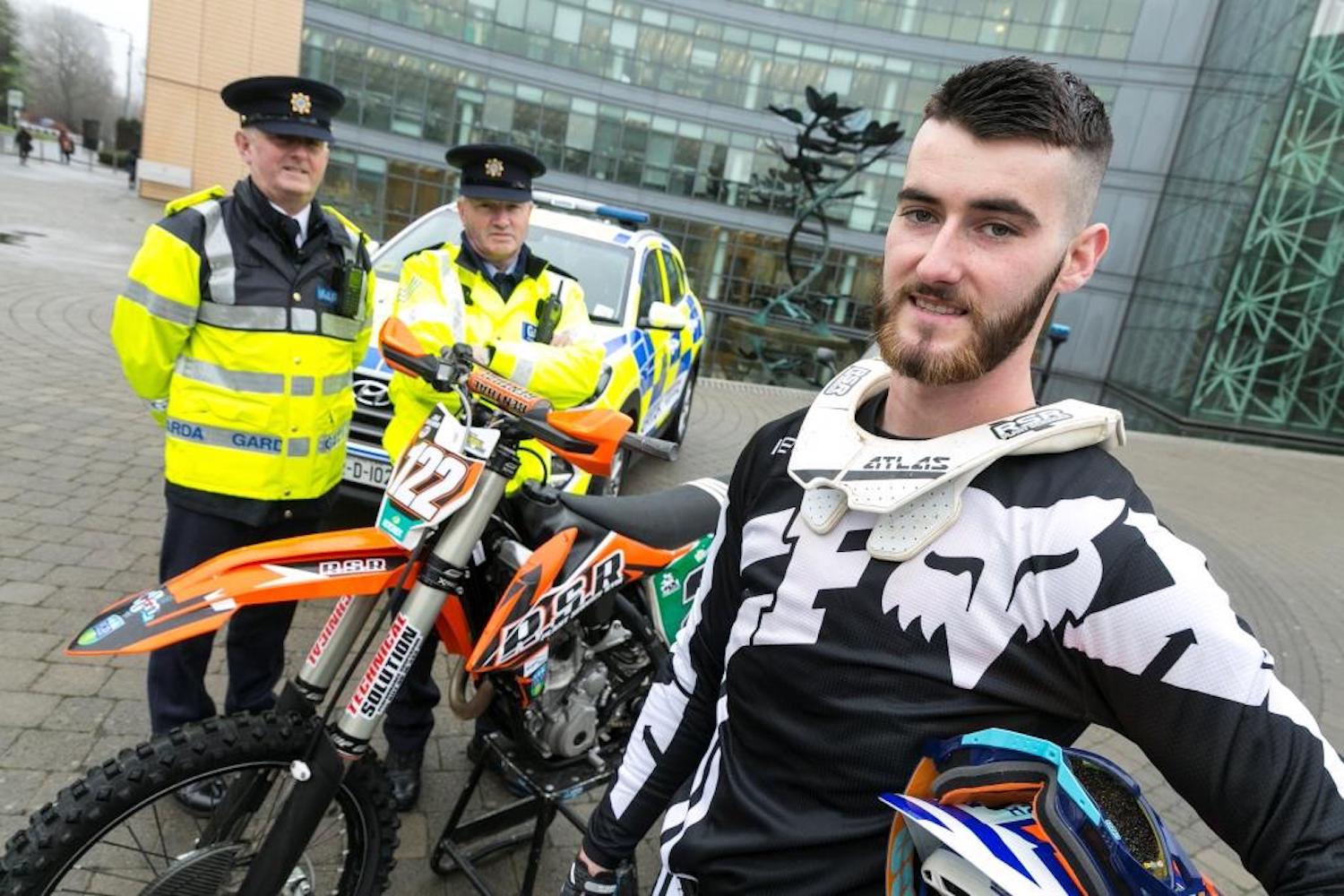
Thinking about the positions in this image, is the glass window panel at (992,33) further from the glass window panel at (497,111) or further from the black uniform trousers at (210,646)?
the black uniform trousers at (210,646)

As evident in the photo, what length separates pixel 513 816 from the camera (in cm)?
256

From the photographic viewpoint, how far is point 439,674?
3.65 m

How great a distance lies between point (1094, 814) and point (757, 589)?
0.57 m

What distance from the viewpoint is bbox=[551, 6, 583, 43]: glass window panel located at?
28406mm

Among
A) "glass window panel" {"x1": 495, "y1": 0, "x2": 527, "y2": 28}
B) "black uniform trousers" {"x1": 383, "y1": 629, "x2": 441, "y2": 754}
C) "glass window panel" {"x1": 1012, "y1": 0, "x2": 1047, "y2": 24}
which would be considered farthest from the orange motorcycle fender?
"glass window panel" {"x1": 1012, "y1": 0, "x2": 1047, "y2": 24}

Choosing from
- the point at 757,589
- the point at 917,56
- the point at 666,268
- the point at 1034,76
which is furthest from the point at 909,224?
the point at 917,56

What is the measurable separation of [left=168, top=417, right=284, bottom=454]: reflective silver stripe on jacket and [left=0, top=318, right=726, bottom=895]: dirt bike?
2.40ft

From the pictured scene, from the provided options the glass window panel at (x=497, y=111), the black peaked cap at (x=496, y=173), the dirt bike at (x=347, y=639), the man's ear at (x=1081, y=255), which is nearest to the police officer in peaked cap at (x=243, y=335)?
the black peaked cap at (x=496, y=173)

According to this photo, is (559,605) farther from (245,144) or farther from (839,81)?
(839,81)

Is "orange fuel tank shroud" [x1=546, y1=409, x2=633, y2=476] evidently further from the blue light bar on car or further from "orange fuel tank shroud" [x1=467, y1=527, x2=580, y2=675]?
the blue light bar on car

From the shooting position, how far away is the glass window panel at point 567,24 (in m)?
28.4

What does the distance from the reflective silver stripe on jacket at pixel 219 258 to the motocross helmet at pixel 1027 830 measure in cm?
229

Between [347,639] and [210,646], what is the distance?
1.06 m

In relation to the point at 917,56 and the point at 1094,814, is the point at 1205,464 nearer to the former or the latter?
the point at 1094,814
